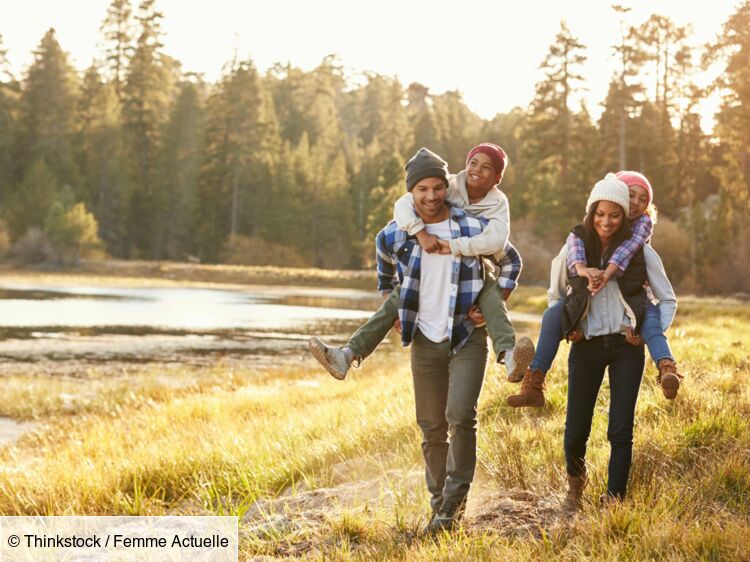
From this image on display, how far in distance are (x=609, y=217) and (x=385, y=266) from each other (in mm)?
1198

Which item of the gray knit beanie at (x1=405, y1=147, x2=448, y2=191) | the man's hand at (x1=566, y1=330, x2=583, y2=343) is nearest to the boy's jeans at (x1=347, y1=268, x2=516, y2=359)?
the man's hand at (x1=566, y1=330, x2=583, y2=343)

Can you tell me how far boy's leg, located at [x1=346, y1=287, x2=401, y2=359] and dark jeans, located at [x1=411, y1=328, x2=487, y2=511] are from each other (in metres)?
0.19

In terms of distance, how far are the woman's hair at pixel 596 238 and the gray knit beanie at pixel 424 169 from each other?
2.58 feet

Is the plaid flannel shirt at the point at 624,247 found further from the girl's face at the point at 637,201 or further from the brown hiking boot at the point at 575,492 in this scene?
the brown hiking boot at the point at 575,492

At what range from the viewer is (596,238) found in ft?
14.1

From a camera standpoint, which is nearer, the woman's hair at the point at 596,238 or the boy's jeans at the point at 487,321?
the boy's jeans at the point at 487,321

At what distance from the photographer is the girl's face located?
435cm

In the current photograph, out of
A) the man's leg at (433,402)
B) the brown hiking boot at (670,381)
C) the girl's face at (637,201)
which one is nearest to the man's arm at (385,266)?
the man's leg at (433,402)

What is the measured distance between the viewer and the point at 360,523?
13.9 feet

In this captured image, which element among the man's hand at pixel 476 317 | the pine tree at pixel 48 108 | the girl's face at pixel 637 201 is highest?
the pine tree at pixel 48 108

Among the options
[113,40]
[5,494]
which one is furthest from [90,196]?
[5,494]

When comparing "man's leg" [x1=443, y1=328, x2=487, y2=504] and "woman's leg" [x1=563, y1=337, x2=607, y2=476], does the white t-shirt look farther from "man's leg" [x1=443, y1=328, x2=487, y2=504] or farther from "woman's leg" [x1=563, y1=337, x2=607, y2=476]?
"woman's leg" [x1=563, y1=337, x2=607, y2=476]

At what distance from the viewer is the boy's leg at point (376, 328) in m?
4.34

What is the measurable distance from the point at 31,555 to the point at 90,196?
6626 cm
